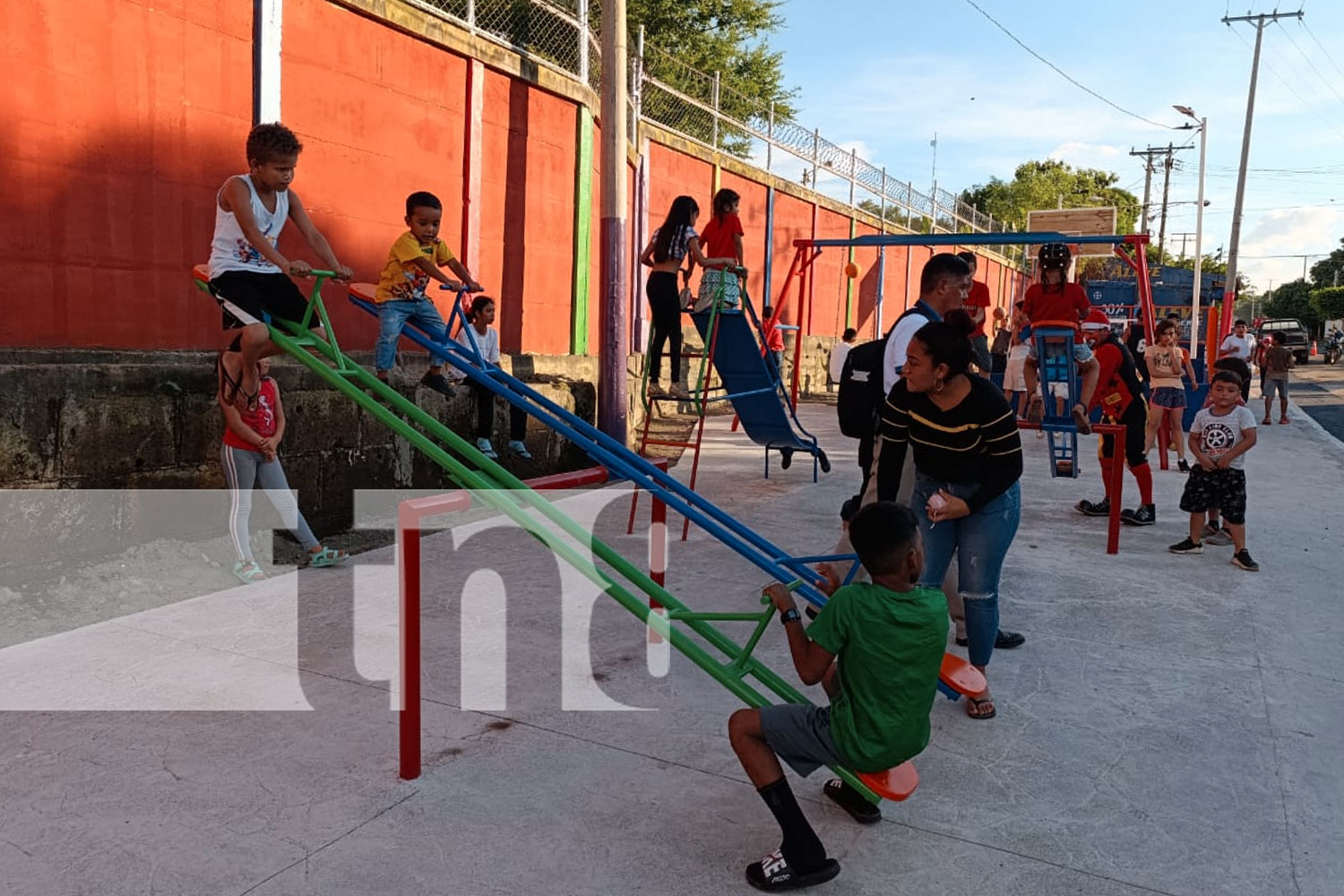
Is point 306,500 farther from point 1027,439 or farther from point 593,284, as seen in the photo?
point 1027,439

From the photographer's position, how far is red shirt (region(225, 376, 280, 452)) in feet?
17.2

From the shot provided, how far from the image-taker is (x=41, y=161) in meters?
5.04

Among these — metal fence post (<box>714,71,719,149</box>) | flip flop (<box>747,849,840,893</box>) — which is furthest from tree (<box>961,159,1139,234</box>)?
flip flop (<box>747,849,840,893</box>)

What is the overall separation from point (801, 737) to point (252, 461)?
3804 millimetres

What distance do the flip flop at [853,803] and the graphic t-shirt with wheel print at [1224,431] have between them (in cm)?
439

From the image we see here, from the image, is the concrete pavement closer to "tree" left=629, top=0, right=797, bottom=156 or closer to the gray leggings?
the gray leggings

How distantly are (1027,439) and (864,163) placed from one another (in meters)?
10.3

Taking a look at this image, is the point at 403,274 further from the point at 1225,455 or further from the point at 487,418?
the point at 1225,455

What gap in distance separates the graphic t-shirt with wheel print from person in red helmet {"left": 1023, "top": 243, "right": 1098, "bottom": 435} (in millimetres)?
1033

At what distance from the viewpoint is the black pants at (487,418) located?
7.92m

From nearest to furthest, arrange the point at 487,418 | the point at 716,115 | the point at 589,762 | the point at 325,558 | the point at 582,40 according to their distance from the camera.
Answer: the point at 589,762, the point at 325,558, the point at 487,418, the point at 582,40, the point at 716,115

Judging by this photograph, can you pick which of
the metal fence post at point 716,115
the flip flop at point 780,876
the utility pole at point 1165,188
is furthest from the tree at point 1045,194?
the flip flop at point 780,876

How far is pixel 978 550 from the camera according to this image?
12.5ft

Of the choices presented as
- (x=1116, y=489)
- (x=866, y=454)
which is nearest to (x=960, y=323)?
(x=866, y=454)
